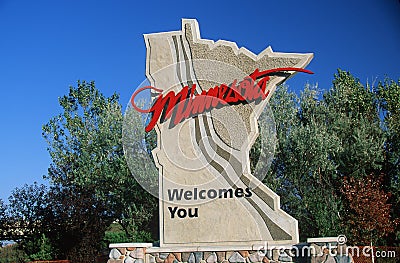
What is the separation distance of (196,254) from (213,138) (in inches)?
95.3

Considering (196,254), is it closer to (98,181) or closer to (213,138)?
(213,138)

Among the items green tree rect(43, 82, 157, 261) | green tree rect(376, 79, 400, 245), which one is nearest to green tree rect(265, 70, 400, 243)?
green tree rect(376, 79, 400, 245)

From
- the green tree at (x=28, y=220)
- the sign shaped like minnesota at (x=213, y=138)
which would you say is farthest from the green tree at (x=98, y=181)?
the sign shaped like minnesota at (x=213, y=138)

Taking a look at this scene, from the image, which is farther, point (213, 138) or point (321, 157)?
point (321, 157)

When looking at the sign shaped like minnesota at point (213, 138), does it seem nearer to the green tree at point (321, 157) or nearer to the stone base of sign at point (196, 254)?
the stone base of sign at point (196, 254)

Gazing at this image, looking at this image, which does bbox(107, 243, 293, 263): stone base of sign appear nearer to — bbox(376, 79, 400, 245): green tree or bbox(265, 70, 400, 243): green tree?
bbox(265, 70, 400, 243): green tree

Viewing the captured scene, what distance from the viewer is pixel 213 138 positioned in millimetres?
10352

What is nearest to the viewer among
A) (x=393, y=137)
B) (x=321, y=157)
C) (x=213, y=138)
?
(x=213, y=138)

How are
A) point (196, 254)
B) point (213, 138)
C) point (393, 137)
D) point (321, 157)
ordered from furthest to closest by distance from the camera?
1. point (393, 137)
2. point (321, 157)
3. point (213, 138)
4. point (196, 254)

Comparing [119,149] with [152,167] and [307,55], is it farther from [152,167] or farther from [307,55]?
[307,55]

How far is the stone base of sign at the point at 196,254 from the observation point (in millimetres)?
9695

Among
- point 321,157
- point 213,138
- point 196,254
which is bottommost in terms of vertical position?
point 196,254

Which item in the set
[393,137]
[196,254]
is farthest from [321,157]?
[196,254]

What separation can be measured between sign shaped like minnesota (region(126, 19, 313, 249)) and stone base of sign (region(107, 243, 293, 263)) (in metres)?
0.14
